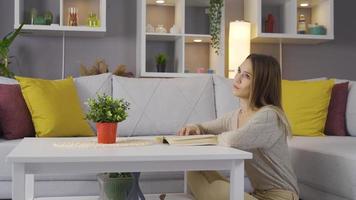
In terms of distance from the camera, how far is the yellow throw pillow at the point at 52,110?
2.68 metres

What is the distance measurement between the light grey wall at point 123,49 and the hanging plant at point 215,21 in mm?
370

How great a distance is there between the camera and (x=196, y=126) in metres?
2.00

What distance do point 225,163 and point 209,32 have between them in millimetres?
2864

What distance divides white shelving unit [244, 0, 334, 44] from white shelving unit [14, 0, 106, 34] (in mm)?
1317

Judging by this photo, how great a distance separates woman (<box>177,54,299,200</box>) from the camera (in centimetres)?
163

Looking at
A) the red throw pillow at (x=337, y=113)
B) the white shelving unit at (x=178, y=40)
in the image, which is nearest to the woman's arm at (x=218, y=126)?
the red throw pillow at (x=337, y=113)

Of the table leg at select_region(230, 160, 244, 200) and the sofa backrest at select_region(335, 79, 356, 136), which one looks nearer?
the table leg at select_region(230, 160, 244, 200)

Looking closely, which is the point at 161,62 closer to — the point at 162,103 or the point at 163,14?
the point at 163,14

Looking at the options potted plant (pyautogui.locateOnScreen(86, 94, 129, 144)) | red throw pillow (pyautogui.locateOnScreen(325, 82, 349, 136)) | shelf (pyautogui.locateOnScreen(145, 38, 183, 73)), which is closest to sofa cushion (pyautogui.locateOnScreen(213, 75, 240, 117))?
red throw pillow (pyautogui.locateOnScreen(325, 82, 349, 136))

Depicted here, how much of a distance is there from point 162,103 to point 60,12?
4.28ft

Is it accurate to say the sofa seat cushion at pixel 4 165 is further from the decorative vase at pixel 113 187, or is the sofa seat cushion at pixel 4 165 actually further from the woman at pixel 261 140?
the woman at pixel 261 140

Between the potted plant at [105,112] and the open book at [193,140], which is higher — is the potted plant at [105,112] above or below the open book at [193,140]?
above

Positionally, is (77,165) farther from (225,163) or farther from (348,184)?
(348,184)

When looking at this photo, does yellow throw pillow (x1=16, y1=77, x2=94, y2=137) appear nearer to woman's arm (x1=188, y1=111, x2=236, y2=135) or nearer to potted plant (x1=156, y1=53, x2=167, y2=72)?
woman's arm (x1=188, y1=111, x2=236, y2=135)
